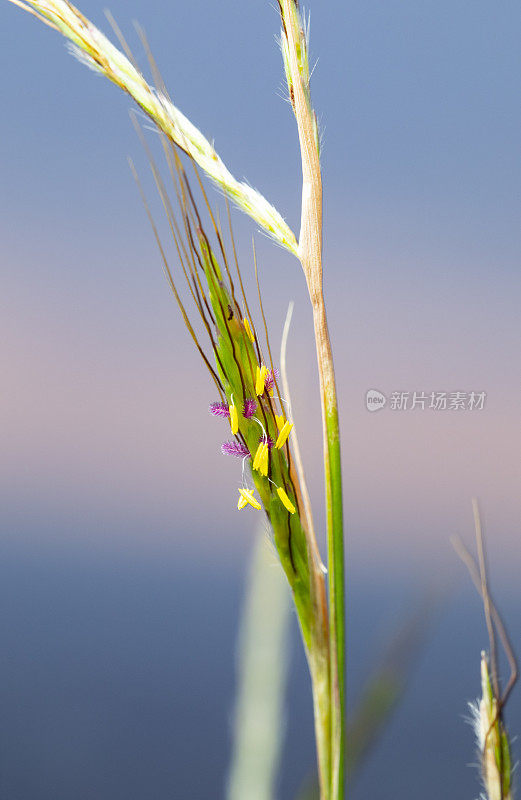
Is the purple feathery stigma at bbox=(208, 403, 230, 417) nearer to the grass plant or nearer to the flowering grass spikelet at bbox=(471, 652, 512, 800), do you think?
the grass plant

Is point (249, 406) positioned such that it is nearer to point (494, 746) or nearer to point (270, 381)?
point (270, 381)

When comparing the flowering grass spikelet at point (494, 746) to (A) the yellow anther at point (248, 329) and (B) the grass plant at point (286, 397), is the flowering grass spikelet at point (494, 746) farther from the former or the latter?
(A) the yellow anther at point (248, 329)

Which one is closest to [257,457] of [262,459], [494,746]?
[262,459]

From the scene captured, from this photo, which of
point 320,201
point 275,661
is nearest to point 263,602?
point 275,661

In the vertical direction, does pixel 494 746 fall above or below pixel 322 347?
below

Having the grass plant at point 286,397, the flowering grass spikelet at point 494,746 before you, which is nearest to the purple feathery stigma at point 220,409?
the grass plant at point 286,397
